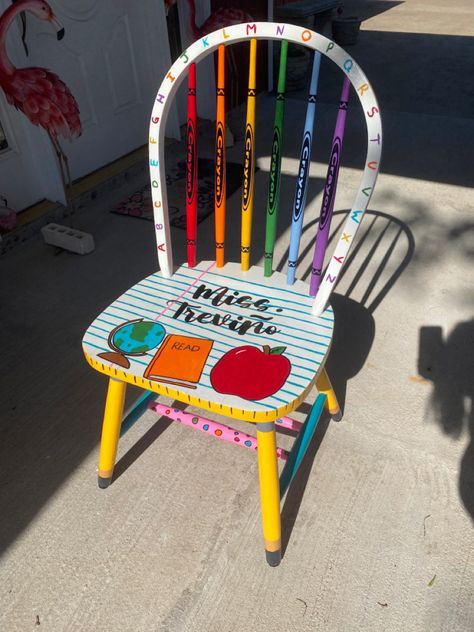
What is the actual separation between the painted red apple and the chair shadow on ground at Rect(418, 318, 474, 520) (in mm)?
791

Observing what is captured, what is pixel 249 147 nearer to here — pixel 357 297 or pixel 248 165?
pixel 248 165

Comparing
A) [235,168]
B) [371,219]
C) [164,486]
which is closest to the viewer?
[164,486]

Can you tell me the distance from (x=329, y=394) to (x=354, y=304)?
79cm

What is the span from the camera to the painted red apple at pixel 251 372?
117 centimetres

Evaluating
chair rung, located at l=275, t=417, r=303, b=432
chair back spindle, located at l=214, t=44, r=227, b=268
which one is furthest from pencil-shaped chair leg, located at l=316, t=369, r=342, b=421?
chair back spindle, located at l=214, t=44, r=227, b=268

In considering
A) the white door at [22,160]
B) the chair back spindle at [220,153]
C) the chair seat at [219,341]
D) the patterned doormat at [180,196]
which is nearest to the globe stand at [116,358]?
the chair seat at [219,341]

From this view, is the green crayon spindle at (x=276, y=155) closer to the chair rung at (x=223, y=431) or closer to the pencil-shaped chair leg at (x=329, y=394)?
the pencil-shaped chair leg at (x=329, y=394)

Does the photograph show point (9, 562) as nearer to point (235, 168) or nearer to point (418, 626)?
point (418, 626)

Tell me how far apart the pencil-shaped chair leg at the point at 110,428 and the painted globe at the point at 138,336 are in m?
0.13

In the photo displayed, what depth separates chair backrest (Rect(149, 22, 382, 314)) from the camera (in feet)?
3.80

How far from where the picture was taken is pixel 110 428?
58.4 inches

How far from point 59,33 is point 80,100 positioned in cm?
61

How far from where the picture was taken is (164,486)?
1603mm

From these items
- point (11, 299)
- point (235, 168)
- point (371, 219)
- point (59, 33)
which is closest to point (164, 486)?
point (11, 299)
